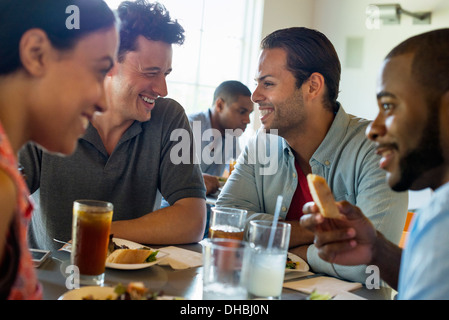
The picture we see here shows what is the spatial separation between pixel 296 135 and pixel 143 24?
0.87m

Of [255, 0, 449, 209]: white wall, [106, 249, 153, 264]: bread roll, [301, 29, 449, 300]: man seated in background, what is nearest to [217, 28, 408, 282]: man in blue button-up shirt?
[106, 249, 153, 264]: bread roll

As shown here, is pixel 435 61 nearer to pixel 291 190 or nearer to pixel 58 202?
pixel 291 190

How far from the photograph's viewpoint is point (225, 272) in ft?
3.46

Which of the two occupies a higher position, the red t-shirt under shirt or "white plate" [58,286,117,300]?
the red t-shirt under shirt

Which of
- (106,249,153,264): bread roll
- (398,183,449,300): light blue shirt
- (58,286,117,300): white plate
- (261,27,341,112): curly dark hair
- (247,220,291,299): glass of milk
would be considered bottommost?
(106,249,153,264): bread roll

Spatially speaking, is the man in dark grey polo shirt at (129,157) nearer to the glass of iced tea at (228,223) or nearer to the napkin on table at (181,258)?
the napkin on table at (181,258)

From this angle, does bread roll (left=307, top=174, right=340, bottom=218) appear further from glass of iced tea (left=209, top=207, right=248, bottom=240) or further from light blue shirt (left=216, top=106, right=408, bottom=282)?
light blue shirt (left=216, top=106, right=408, bottom=282)

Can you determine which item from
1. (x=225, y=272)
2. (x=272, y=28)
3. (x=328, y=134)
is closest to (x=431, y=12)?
(x=272, y=28)

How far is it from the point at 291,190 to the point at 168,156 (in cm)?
58

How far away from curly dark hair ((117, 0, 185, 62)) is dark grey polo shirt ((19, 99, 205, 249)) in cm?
34

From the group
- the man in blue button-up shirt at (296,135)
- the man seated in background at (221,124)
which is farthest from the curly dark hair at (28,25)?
the man seated in background at (221,124)

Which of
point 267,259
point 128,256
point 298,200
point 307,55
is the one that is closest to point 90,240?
point 128,256

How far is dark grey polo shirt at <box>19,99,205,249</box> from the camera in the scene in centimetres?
198

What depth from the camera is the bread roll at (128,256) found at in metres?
1.38
